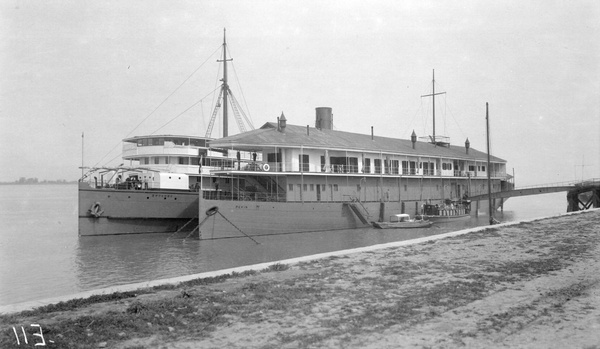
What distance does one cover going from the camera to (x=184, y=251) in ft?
83.9

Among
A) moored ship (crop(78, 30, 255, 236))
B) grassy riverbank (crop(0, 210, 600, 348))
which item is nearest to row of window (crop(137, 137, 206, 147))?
moored ship (crop(78, 30, 255, 236))

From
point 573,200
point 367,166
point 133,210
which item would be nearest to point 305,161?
point 367,166

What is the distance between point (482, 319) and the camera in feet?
24.2

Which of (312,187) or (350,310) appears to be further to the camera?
(312,187)

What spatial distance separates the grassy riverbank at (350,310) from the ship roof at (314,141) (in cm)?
1952

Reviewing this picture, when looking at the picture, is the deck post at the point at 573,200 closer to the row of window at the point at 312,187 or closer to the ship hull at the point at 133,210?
the row of window at the point at 312,187

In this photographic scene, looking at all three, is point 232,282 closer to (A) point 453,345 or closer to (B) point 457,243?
(A) point 453,345

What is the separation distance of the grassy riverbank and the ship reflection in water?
9782mm

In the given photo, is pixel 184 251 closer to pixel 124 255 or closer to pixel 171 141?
pixel 124 255

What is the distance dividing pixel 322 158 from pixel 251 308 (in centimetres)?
2759

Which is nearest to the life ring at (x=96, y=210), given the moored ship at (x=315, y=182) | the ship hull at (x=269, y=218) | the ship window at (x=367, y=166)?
the moored ship at (x=315, y=182)

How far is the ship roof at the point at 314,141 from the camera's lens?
31420 millimetres

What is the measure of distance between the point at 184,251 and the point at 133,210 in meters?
8.62

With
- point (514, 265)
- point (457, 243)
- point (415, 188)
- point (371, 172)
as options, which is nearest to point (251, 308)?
point (514, 265)
